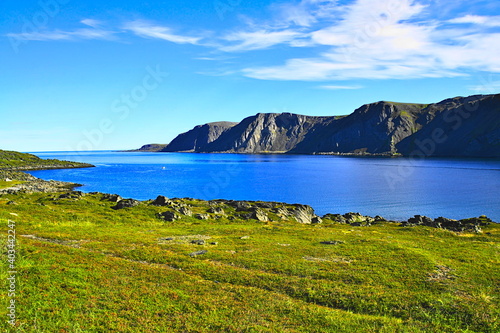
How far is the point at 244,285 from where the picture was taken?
22438mm

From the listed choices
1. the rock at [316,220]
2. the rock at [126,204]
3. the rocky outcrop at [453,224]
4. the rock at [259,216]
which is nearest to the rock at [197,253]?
the rock at [259,216]

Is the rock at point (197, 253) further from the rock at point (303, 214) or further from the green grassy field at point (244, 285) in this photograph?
the rock at point (303, 214)

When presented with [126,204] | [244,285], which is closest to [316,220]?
[126,204]

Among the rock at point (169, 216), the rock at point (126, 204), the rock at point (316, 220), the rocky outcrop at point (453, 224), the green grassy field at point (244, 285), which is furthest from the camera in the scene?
the rock at point (316, 220)

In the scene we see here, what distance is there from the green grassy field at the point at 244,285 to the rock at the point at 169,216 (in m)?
14.9

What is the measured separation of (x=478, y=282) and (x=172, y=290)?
21687 millimetres

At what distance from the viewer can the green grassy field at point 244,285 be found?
54.4 ft

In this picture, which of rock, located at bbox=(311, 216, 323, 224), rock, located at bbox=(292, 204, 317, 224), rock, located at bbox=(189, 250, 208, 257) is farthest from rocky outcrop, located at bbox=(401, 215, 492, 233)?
rock, located at bbox=(189, 250, 208, 257)

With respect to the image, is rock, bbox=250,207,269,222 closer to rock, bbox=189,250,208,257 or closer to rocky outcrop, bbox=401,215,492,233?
rocky outcrop, bbox=401,215,492,233

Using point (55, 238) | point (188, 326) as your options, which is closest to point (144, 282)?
point (188, 326)

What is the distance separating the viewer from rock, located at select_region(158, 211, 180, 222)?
53534 mm

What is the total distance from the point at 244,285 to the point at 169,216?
34083 millimetres

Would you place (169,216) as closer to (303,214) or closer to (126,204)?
(126,204)

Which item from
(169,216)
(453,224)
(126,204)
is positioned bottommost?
(453,224)
